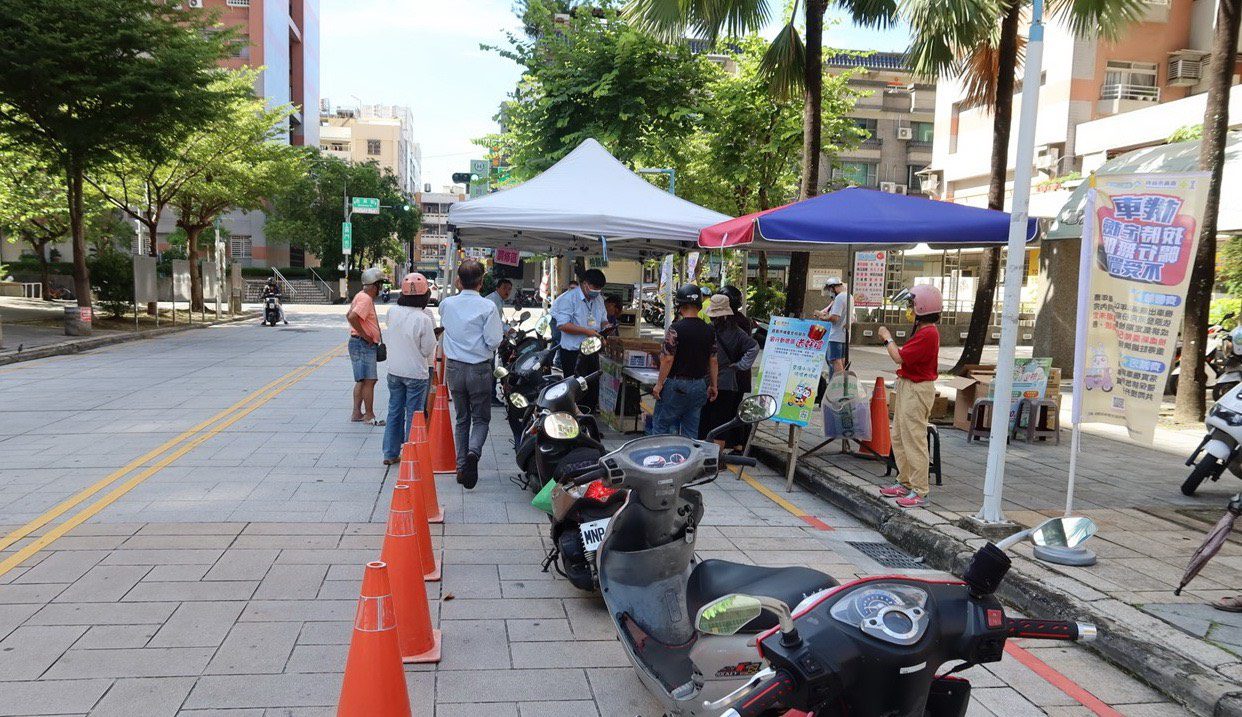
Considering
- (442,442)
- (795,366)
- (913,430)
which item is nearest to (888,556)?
(913,430)

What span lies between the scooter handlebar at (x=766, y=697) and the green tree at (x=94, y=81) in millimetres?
21950

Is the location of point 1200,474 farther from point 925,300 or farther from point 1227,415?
point 925,300

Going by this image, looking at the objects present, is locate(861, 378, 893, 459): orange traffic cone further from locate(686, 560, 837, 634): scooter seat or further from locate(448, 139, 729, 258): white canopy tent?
locate(686, 560, 837, 634): scooter seat

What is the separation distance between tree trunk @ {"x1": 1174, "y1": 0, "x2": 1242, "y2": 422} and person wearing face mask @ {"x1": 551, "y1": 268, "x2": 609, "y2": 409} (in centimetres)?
736

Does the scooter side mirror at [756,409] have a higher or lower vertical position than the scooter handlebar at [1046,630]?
higher

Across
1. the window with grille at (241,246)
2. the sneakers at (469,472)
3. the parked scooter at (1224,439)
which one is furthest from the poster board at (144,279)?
the window with grille at (241,246)

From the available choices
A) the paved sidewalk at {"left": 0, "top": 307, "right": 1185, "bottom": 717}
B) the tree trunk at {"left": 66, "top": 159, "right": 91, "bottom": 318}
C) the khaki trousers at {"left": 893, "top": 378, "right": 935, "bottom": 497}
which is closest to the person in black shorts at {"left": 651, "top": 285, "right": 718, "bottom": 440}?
the paved sidewalk at {"left": 0, "top": 307, "right": 1185, "bottom": 717}

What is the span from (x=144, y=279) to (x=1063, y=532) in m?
25.7

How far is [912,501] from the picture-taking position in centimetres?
663

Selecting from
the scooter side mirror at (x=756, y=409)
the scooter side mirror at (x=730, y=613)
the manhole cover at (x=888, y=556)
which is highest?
the scooter side mirror at (x=756, y=409)

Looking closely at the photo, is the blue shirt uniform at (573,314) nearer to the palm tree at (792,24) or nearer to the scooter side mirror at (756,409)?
the palm tree at (792,24)

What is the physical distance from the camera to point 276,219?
52.5 meters

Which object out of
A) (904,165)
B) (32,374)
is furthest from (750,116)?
(904,165)

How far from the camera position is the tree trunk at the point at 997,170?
13.2 meters
